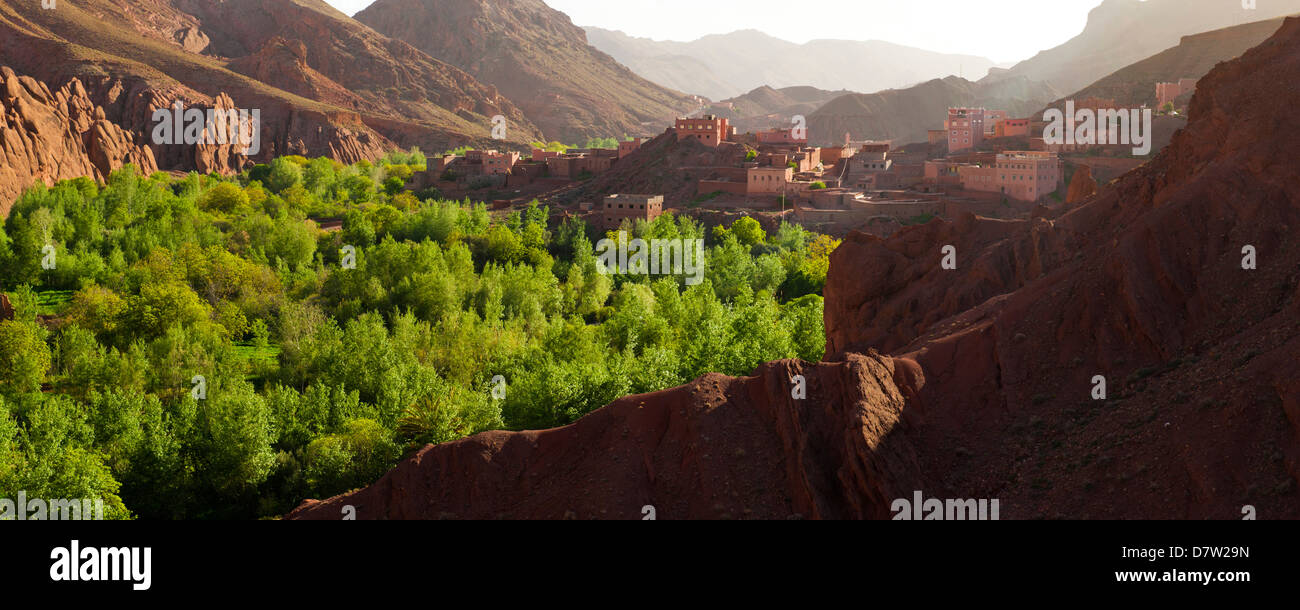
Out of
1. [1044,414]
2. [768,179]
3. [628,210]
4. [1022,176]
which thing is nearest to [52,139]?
[628,210]

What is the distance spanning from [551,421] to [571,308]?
26.3 meters

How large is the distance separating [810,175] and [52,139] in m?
60.9

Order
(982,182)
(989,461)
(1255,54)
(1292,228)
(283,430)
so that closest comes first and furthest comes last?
(989,461) → (1292,228) → (1255,54) → (283,430) → (982,182)

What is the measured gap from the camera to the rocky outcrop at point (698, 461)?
16.0 meters

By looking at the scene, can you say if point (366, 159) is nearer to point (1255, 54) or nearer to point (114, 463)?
point (114, 463)

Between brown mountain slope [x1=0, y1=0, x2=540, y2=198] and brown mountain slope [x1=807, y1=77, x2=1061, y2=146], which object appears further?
brown mountain slope [x1=807, y1=77, x2=1061, y2=146]

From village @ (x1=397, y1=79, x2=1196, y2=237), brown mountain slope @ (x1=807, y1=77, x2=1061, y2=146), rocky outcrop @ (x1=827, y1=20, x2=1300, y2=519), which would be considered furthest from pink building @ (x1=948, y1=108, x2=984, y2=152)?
rocky outcrop @ (x1=827, y1=20, x2=1300, y2=519)

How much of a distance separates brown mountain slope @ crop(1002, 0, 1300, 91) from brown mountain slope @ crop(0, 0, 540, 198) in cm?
8930

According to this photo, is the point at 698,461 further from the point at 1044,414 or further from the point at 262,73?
the point at 262,73

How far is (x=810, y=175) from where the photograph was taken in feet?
269

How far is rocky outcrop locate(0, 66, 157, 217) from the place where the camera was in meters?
75.0

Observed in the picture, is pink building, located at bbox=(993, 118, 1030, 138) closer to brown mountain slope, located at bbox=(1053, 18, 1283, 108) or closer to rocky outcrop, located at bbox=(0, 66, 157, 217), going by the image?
brown mountain slope, located at bbox=(1053, 18, 1283, 108)
